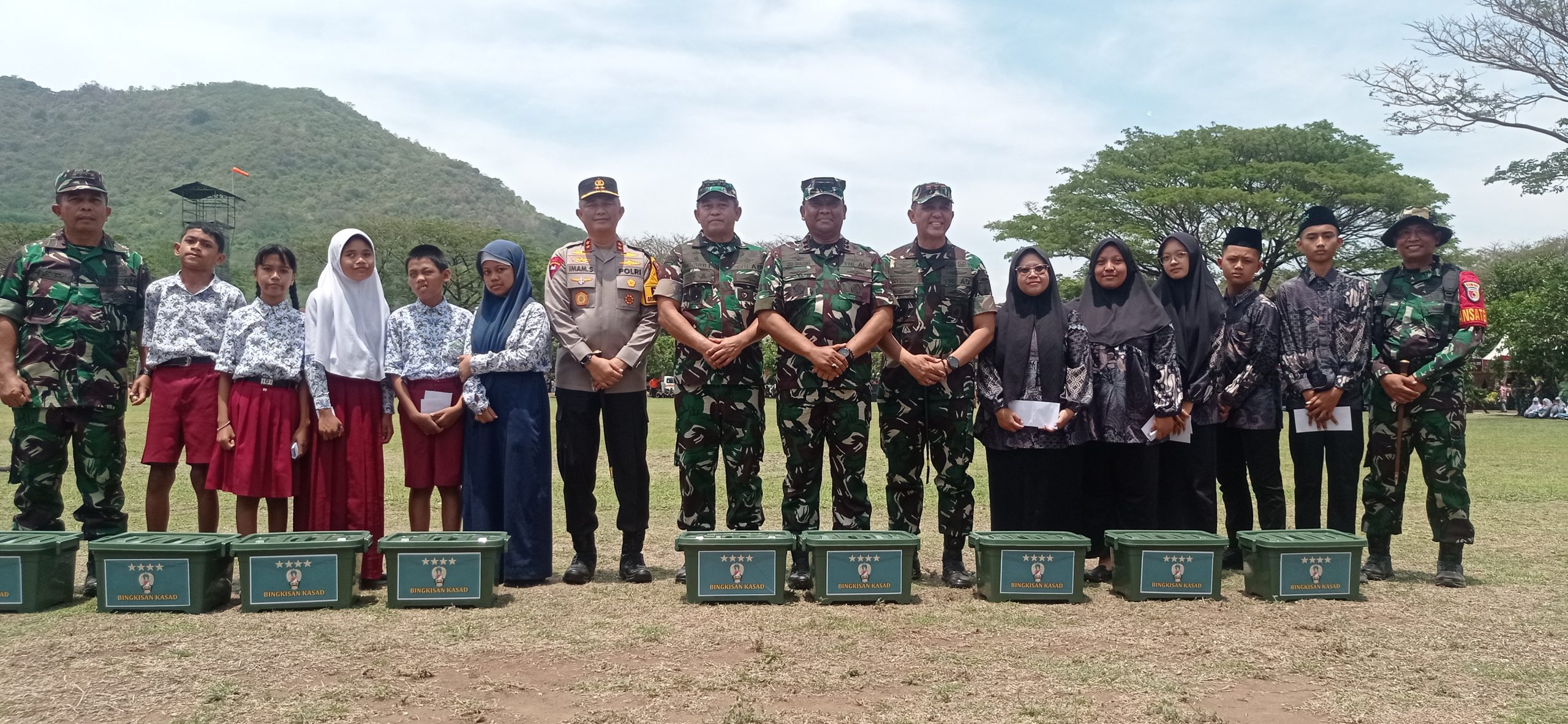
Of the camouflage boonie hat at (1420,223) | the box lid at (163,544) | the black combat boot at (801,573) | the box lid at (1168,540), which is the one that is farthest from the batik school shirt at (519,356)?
the camouflage boonie hat at (1420,223)

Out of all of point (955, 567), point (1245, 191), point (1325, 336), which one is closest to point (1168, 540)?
point (955, 567)

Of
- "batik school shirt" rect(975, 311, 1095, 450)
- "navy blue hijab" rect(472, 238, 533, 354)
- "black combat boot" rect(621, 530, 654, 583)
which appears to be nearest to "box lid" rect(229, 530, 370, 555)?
"navy blue hijab" rect(472, 238, 533, 354)

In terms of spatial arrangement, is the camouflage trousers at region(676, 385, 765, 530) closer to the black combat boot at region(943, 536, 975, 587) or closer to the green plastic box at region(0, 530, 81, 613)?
the black combat boot at region(943, 536, 975, 587)

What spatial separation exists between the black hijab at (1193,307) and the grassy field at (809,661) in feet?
4.44

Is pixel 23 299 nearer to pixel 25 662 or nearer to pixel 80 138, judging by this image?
pixel 25 662

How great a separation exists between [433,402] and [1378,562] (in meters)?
5.67

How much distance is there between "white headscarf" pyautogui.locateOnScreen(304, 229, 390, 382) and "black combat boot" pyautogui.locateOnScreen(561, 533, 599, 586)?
1.51 m

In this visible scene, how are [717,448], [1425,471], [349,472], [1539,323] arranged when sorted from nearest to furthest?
[349,472], [717,448], [1425,471], [1539,323]

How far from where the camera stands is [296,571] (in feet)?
15.8

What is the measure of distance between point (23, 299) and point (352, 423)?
6.22ft

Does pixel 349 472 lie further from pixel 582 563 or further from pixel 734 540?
pixel 734 540

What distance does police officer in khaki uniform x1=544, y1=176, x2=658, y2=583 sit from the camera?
5684mm

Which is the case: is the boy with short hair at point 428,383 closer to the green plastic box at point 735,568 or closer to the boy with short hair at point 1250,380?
the green plastic box at point 735,568

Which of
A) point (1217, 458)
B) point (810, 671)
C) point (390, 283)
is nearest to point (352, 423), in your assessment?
point (810, 671)
